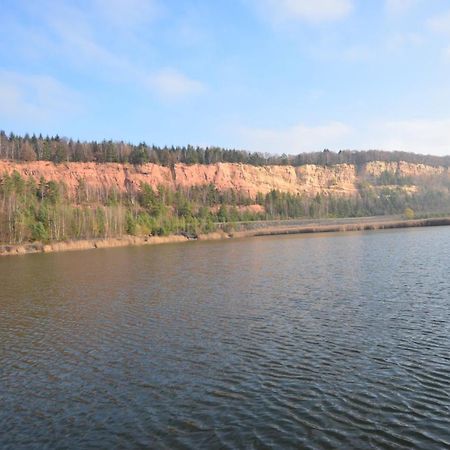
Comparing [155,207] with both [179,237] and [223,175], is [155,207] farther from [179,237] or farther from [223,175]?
[223,175]

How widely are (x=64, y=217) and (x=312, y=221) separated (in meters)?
59.8

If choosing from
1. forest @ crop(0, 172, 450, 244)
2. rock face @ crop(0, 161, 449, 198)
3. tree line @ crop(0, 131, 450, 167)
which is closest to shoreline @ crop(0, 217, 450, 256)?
forest @ crop(0, 172, 450, 244)

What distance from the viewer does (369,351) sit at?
12.0 m

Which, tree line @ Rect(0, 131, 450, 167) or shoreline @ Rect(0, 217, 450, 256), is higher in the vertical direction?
tree line @ Rect(0, 131, 450, 167)

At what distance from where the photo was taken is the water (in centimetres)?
812

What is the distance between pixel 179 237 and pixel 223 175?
45510 millimetres

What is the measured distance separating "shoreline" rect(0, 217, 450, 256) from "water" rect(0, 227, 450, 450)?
129ft

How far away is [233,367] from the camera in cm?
1141

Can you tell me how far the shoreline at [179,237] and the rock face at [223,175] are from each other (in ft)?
90.0

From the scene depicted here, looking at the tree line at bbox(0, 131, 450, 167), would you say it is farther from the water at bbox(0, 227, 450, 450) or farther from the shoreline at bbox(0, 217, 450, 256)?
the water at bbox(0, 227, 450, 450)

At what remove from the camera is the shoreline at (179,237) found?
197 ft

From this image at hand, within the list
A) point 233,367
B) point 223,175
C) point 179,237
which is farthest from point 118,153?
point 233,367

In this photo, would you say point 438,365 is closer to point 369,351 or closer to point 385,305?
point 369,351

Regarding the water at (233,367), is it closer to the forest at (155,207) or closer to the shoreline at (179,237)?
the shoreline at (179,237)
